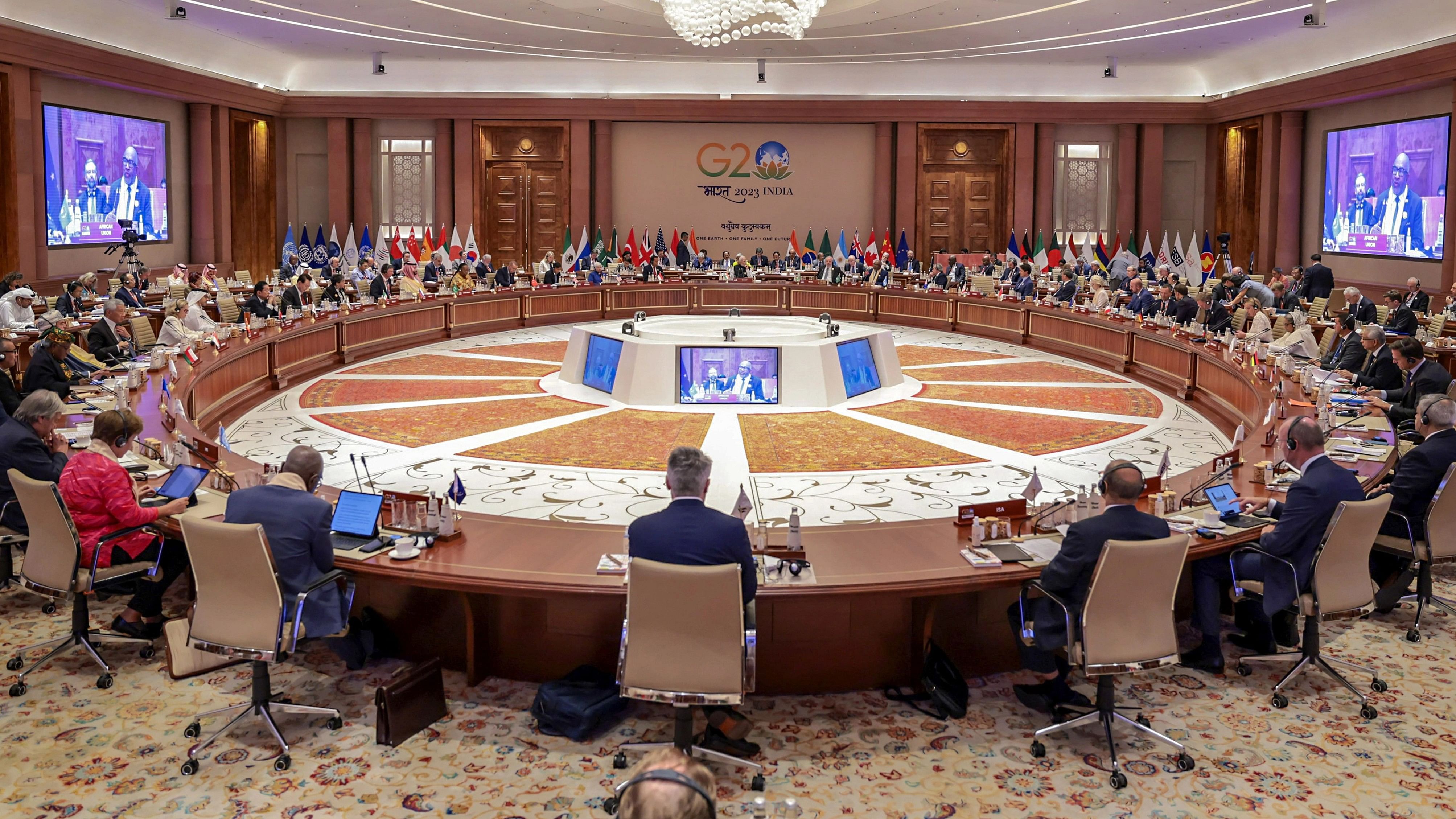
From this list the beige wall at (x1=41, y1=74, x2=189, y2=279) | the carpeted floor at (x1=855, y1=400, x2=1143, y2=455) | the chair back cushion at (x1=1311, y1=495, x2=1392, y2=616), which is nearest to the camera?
the chair back cushion at (x1=1311, y1=495, x2=1392, y2=616)

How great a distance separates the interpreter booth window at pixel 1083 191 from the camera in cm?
2333

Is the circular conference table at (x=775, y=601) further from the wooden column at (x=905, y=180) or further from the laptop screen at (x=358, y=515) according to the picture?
the wooden column at (x=905, y=180)

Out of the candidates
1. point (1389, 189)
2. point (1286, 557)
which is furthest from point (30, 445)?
point (1389, 189)

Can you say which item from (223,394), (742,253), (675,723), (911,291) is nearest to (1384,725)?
(675,723)

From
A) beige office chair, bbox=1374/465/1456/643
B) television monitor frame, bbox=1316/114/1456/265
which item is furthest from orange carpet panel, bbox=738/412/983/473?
television monitor frame, bbox=1316/114/1456/265

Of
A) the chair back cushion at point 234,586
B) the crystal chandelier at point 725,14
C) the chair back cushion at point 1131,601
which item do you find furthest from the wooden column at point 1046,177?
the chair back cushion at point 234,586

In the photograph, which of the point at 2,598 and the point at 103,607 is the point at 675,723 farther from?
the point at 2,598

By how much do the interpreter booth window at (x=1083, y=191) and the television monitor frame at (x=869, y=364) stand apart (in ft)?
41.9

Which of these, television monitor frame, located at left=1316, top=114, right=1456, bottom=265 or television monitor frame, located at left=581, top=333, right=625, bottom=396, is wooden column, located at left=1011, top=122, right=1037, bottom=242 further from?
television monitor frame, located at left=581, top=333, right=625, bottom=396

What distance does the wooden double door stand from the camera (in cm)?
2302

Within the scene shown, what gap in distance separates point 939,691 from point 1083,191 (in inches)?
821

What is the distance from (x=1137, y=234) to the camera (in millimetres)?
23438

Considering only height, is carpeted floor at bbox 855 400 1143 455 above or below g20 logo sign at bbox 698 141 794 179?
below

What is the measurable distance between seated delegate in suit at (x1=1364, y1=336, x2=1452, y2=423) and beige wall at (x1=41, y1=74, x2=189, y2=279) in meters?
16.4
